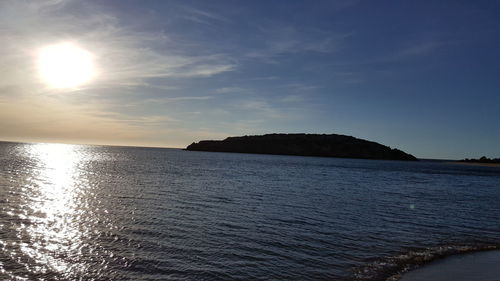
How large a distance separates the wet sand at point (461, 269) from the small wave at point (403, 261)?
0.44 meters

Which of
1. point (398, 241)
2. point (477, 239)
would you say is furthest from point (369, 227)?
point (477, 239)

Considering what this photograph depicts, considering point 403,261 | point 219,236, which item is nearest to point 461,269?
point 403,261

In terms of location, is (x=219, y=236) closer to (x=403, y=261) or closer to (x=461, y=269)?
Answer: (x=403, y=261)

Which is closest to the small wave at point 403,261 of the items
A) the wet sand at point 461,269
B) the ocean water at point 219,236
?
the ocean water at point 219,236

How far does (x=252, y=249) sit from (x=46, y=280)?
937 cm

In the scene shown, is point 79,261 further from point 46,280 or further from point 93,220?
point 93,220

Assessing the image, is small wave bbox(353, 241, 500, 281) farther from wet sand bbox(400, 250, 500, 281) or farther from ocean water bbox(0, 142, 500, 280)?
wet sand bbox(400, 250, 500, 281)

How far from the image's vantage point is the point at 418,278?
13984mm

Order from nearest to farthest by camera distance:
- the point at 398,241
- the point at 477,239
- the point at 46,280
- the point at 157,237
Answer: the point at 46,280 < the point at 157,237 < the point at 398,241 < the point at 477,239

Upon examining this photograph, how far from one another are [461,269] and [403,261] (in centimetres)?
247

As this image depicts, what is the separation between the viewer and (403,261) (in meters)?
16.6

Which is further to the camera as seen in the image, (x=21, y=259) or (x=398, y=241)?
(x=398, y=241)

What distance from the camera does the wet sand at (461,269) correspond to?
14.0 meters

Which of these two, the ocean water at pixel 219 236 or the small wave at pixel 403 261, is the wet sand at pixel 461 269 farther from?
the ocean water at pixel 219 236
